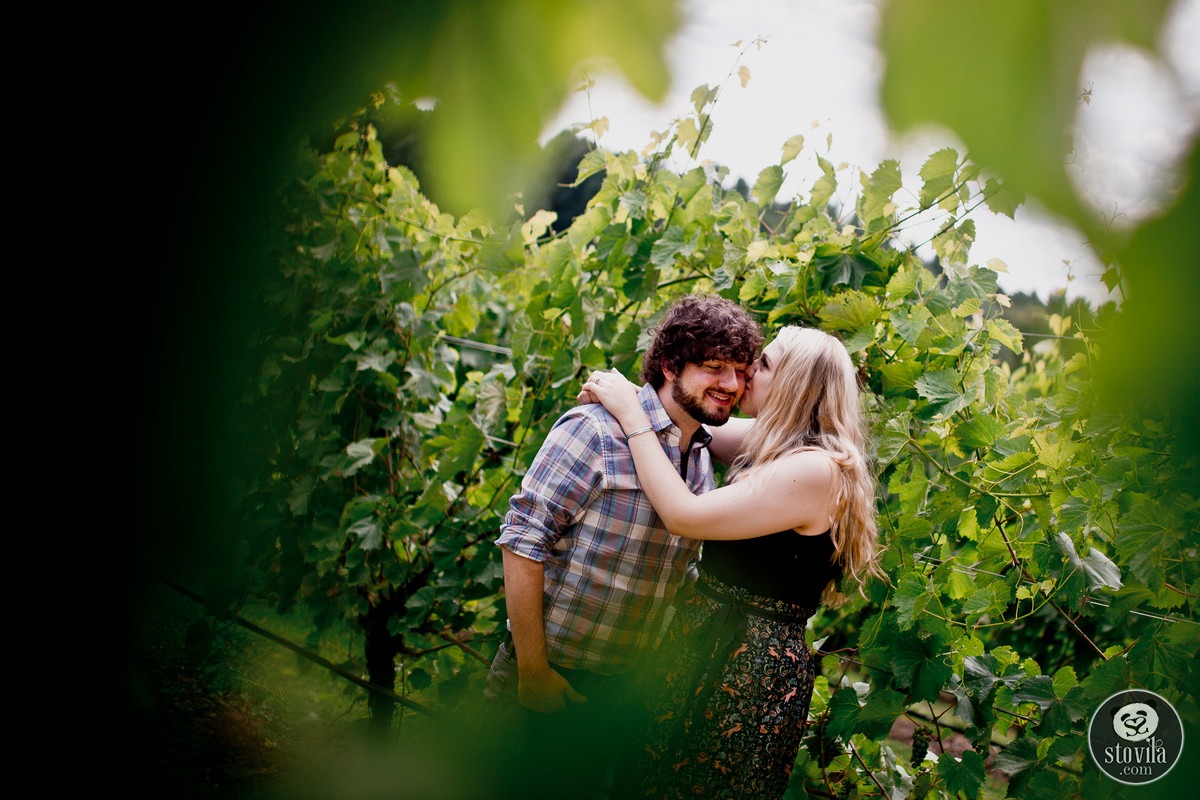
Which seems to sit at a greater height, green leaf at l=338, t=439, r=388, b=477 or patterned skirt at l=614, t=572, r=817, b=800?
green leaf at l=338, t=439, r=388, b=477

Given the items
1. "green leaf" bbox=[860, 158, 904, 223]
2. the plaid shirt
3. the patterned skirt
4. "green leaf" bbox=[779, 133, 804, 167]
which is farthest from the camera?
"green leaf" bbox=[779, 133, 804, 167]

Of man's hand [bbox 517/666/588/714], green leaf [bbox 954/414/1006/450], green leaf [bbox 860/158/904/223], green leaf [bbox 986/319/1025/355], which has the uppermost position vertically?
green leaf [bbox 860/158/904/223]

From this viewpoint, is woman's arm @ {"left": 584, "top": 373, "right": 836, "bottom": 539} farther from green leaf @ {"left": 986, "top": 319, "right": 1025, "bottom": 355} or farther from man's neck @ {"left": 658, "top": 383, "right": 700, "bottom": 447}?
green leaf @ {"left": 986, "top": 319, "right": 1025, "bottom": 355}

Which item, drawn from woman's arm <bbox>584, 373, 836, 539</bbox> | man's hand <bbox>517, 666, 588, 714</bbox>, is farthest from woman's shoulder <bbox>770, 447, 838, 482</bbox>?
man's hand <bbox>517, 666, 588, 714</bbox>

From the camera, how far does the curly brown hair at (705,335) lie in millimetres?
1844

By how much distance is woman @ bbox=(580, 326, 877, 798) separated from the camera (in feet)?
5.41

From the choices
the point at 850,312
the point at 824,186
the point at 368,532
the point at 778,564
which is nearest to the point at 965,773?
the point at 778,564

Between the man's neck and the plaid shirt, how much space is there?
0.23 feet

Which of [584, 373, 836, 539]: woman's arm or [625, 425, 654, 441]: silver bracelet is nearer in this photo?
[584, 373, 836, 539]: woman's arm

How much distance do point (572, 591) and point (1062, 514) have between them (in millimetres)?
962

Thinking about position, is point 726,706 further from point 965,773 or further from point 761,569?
point 965,773

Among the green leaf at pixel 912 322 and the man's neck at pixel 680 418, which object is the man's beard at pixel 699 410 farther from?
the green leaf at pixel 912 322

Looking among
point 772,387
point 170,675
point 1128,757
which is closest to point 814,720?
point 772,387

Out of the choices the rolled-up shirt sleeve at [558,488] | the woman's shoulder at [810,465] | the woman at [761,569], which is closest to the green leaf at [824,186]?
the woman at [761,569]
